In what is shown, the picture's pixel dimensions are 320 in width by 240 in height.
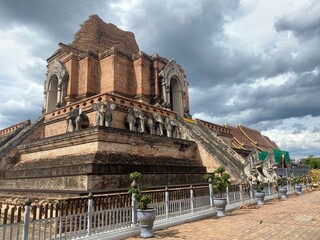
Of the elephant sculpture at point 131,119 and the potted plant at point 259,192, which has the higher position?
the elephant sculpture at point 131,119

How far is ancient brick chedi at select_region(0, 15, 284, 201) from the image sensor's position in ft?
38.2

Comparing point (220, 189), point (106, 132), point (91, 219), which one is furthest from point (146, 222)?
point (106, 132)

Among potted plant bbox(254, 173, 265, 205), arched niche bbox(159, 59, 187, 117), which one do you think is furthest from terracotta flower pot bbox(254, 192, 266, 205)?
arched niche bbox(159, 59, 187, 117)

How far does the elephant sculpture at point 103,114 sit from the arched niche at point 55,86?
7388 mm

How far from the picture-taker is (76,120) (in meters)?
15.7

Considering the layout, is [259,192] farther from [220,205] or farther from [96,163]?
[96,163]

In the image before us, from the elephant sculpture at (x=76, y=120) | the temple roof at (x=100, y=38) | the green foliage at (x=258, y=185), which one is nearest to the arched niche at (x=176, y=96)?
the temple roof at (x=100, y=38)

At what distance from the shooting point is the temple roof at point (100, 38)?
23.9m

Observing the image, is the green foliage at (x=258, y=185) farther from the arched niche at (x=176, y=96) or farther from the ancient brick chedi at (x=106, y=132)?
the arched niche at (x=176, y=96)

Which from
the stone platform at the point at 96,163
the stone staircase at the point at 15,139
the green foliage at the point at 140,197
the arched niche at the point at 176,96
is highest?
the arched niche at the point at 176,96

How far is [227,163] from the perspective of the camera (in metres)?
16.0

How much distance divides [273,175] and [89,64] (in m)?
15.0

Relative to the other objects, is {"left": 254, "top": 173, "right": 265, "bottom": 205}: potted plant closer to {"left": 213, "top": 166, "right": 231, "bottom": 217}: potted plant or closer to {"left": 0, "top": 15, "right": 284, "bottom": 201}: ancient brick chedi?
{"left": 0, "top": 15, "right": 284, "bottom": 201}: ancient brick chedi

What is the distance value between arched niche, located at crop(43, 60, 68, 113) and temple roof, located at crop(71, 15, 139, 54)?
2.78 m
